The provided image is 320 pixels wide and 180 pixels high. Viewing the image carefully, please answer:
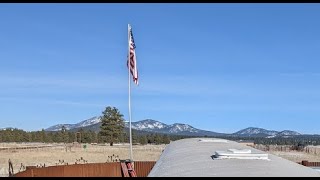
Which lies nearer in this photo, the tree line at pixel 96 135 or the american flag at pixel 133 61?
the american flag at pixel 133 61

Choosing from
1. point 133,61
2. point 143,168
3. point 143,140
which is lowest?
point 143,168

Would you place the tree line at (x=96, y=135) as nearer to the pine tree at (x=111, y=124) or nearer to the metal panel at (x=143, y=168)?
the pine tree at (x=111, y=124)

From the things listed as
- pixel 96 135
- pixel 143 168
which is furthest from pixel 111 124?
pixel 143 168

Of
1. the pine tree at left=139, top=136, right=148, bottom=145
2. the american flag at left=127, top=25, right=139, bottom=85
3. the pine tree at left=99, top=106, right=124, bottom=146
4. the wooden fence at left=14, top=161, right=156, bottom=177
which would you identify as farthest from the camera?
the pine tree at left=139, top=136, right=148, bottom=145

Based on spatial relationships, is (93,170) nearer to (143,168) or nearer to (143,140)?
(143,168)

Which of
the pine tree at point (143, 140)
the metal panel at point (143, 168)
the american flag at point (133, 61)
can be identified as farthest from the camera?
the pine tree at point (143, 140)

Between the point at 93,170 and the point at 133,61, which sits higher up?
the point at 133,61

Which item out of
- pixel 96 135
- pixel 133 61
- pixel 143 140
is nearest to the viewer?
pixel 133 61

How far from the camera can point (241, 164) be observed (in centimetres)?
1191

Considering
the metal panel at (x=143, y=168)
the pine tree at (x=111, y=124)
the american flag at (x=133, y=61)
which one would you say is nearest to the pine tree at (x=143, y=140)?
the pine tree at (x=111, y=124)

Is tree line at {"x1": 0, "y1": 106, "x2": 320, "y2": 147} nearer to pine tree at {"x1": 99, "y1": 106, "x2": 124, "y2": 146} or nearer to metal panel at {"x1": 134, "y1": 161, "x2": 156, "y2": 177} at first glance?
pine tree at {"x1": 99, "y1": 106, "x2": 124, "y2": 146}

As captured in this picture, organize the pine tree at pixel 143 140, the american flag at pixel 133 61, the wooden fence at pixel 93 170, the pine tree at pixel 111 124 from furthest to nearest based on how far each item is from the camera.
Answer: the pine tree at pixel 143 140, the pine tree at pixel 111 124, the wooden fence at pixel 93 170, the american flag at pixel 133 61

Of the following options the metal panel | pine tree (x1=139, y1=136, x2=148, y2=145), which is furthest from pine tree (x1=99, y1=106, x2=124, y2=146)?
the metal panel

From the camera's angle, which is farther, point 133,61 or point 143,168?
point 143,168
